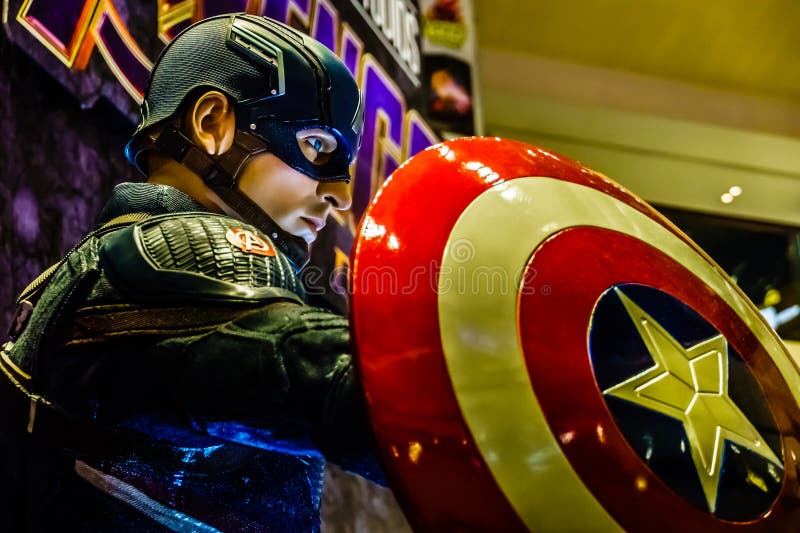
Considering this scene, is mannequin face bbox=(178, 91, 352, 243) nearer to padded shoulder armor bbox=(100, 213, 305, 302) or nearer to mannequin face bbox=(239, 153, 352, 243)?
mannequin face bbox=(239, 153, 352, 243)

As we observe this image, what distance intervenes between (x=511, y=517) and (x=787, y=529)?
288 millimetres

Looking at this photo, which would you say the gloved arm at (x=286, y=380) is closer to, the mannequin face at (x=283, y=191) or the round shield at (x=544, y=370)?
the round shield at (x=544, y=370)

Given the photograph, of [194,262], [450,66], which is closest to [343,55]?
[450,66]

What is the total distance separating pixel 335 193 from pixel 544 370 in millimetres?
499

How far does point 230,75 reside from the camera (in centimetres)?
101

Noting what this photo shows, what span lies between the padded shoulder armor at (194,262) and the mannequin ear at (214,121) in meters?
0.20

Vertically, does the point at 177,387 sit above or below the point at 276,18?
below

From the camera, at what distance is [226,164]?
3.29 ft

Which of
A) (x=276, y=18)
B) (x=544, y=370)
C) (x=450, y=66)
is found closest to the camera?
(x=544, y=370)

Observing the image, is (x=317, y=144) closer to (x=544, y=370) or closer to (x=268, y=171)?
(x=268, y=171)

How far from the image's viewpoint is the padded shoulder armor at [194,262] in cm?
74

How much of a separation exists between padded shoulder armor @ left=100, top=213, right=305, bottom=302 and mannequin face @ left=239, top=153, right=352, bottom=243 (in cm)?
19

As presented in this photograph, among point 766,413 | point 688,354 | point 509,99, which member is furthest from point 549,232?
point 509,99

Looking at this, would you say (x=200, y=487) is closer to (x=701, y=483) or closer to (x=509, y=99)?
(x=701, y=483)
